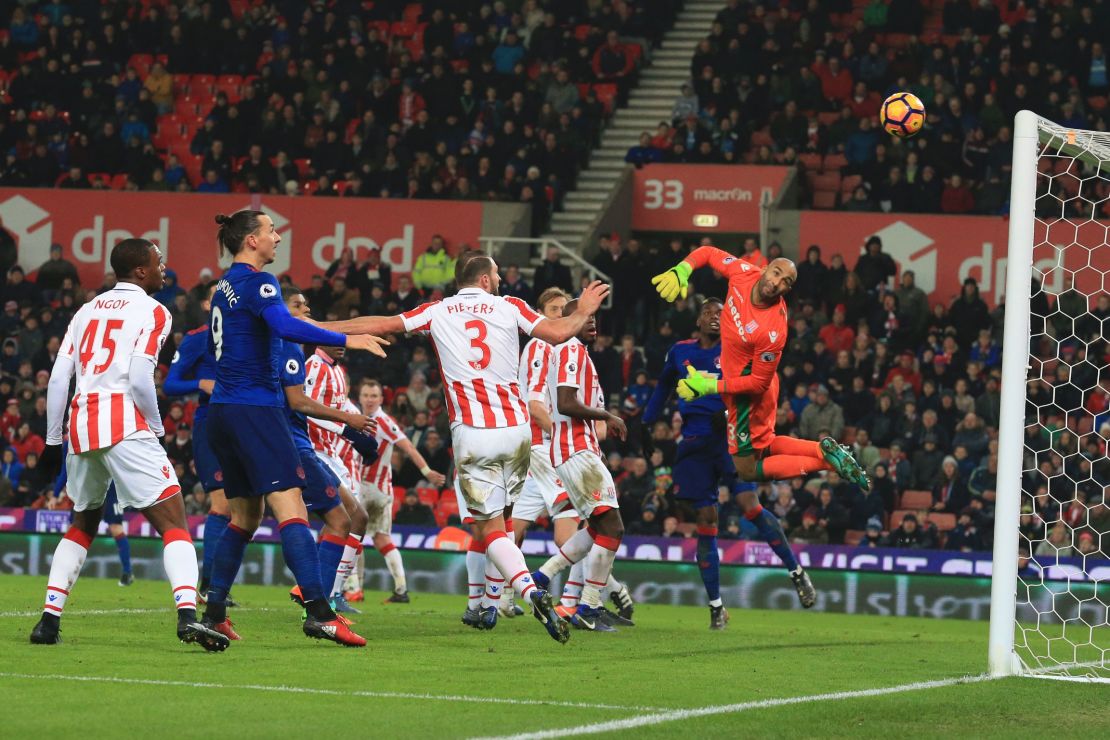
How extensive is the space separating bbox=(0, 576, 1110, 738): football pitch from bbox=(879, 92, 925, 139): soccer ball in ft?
12.0

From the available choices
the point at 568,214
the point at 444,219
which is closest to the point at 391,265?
the point at 444,219

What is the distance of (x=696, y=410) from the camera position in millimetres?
13141

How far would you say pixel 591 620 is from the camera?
12.3 metres

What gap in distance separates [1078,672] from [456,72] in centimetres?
1952

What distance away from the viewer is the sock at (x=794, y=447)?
1155cm

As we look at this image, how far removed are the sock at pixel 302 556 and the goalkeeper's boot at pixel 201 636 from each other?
56cm

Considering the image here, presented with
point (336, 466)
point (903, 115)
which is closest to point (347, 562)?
point (336, 466)

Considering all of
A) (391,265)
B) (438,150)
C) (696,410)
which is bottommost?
(696,410)

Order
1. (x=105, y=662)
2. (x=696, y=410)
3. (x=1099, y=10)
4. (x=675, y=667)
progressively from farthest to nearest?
(x=1099, y=10)
(x=696, y=410)
(x=675, y=667)
(x=105, y=662)

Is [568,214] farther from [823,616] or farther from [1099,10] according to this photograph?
[823,616]

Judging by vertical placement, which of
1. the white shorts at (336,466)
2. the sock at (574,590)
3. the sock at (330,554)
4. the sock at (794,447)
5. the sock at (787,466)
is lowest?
the sock at (574,590)

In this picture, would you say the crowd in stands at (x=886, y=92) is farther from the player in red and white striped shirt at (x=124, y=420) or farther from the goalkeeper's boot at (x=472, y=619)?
Answer: the player in red and white striped shirt at (x=124, y=420)

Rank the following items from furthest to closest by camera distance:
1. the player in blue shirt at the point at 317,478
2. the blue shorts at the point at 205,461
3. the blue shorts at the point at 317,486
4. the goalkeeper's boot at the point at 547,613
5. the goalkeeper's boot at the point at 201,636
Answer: the blue shorts at the point at 205,461, the blue shorts at the point at 317,486, the player in blue shirt at the point at 317,478, the goalkeeper's boot at the point at 547,613, the goalkeeper's boot at the point at 201,636

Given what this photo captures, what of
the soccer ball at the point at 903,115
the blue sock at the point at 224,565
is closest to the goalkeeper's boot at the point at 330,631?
the blue sock at the point at 224,565
